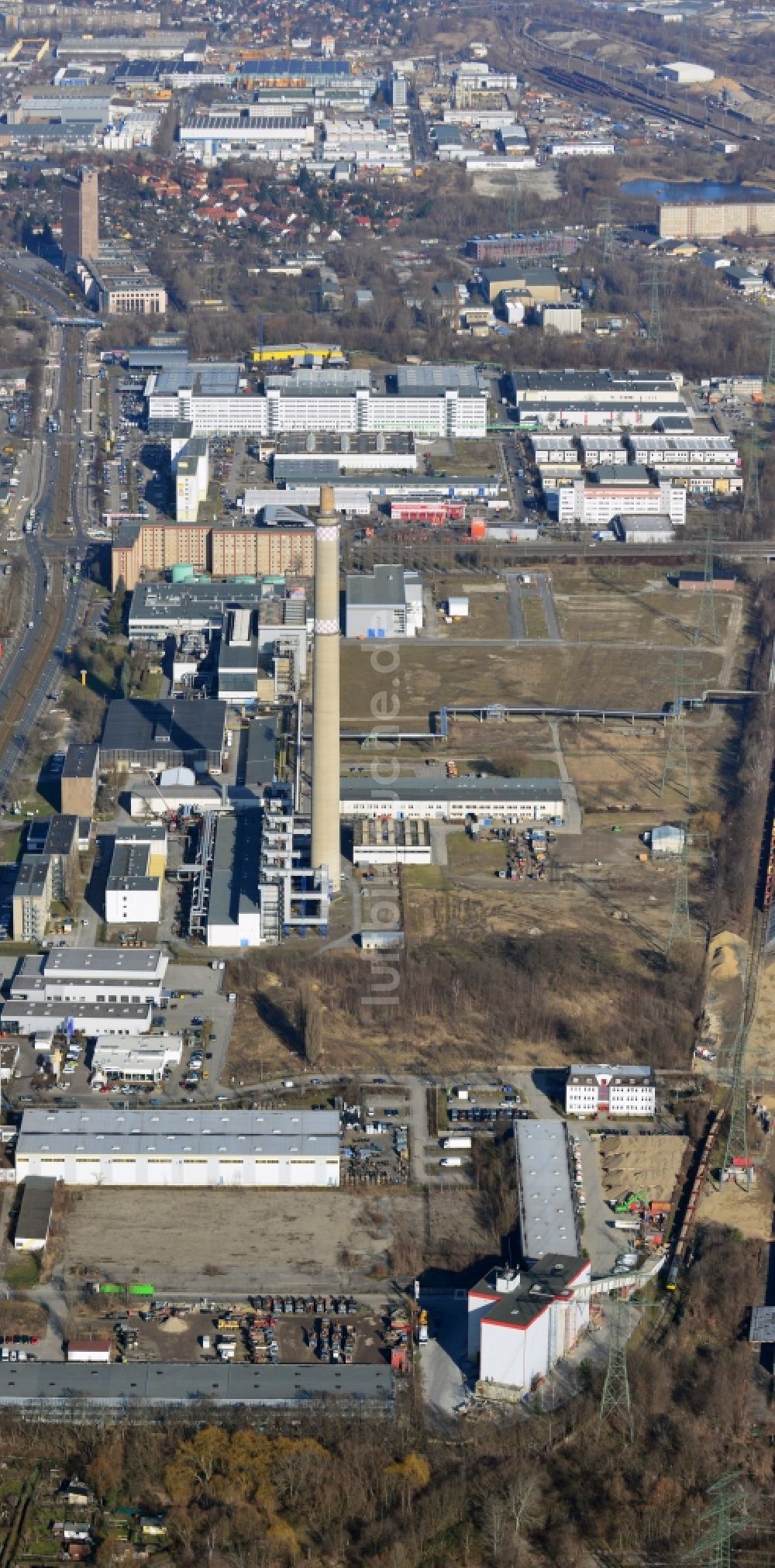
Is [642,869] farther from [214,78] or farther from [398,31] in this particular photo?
[398,31]

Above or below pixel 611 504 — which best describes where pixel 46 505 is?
below

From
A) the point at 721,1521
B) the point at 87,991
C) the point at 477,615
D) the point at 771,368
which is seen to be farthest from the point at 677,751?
the point at 771,368

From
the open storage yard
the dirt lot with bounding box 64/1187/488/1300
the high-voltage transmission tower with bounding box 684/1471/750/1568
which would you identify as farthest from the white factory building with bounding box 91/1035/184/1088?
the open storage yard

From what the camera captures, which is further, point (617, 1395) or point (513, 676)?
point (513, 676)

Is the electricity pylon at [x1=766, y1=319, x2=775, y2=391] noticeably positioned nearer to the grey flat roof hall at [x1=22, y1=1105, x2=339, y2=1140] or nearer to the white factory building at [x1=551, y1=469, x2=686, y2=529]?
the white factory building at [x1=551, y1=469, x2=686, y2=529]

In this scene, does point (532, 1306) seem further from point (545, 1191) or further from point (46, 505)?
point (46, 505)

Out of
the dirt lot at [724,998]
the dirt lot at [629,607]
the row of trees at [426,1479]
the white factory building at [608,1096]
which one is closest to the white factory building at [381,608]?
the dirt lot at [629,607]

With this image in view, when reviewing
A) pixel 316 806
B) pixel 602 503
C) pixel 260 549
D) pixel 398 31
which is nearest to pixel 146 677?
pixel 260 549
